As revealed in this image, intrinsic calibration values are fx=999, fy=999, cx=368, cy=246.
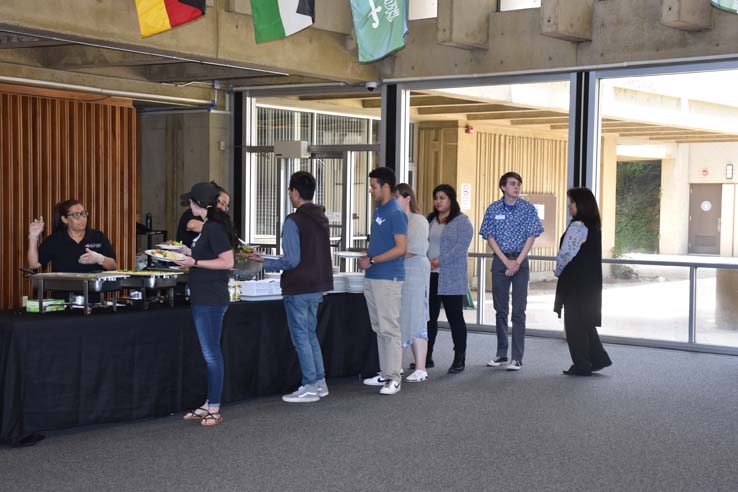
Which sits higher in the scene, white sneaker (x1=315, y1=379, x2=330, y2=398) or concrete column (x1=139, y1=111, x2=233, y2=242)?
concrete column (x1=139, y1=111, x2=233, y2=242)

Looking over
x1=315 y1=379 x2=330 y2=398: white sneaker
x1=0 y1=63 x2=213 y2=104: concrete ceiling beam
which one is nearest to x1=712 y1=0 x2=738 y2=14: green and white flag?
x1=315 y1=379 x2=330 y2=398: white sneaker

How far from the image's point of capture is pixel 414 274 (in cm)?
779

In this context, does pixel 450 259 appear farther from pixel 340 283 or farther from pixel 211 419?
pixel 211 419

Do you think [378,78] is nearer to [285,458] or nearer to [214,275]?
[214,275]

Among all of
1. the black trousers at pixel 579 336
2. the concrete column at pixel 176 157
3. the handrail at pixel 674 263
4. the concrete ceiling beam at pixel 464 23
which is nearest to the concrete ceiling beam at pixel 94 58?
the concrete column at pixel 176 157

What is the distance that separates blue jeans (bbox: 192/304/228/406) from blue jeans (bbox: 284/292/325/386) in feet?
2.16

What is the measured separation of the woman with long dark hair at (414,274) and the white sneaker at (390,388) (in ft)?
1.34

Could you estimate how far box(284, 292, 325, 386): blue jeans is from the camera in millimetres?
6961

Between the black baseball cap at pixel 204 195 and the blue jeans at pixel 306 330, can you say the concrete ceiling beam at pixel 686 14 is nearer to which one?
the blue jeans at pixel 306 330

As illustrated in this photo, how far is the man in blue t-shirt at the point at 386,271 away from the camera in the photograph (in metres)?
7.29

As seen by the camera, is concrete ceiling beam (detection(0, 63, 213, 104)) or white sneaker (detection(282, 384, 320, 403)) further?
concrete ceiling beam (detection(0, 63, 213, 104))

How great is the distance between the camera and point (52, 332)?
589 cm

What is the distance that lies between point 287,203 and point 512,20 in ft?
13.5

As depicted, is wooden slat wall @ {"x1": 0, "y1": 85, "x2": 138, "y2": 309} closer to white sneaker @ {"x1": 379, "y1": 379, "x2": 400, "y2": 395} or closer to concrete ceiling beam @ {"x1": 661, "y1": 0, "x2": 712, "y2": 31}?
white sneaker @ {"x1": 379, "y1": 379, "x2": 400, "y2": 395}
